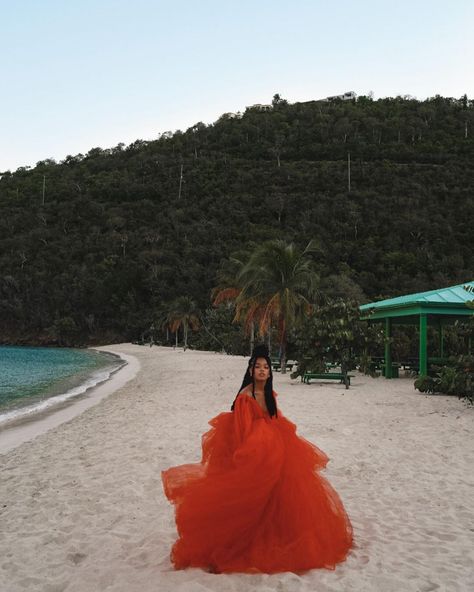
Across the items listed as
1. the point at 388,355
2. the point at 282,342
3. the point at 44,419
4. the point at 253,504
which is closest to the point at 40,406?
the point at 44,419

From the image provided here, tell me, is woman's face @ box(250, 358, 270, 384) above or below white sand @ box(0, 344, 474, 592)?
above

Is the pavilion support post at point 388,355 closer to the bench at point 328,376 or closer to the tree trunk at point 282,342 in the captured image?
the bench at point 328,376

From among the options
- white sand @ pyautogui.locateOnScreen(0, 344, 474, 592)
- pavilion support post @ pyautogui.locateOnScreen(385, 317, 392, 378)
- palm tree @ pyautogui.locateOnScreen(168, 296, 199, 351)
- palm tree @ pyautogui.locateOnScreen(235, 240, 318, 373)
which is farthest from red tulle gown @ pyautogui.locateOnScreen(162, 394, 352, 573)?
palm tree @ pyautogui.locateOnScreen(168, 296, 199, 351)

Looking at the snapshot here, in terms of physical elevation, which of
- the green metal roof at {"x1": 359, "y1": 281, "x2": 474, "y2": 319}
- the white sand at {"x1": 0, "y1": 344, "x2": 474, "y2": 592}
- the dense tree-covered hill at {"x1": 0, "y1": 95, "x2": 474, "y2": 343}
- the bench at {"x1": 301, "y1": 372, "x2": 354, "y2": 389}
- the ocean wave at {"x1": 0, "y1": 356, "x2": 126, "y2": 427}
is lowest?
the ocean wave at {"x1": 0, "y1": 356, "x2": 126, "y2": 427}

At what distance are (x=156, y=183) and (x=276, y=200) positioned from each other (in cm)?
2514

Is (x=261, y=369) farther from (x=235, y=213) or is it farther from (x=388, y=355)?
(x=235, y=213)

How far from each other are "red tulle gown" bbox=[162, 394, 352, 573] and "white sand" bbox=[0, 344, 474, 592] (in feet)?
0.37

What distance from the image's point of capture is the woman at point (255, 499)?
Answer: 316 centimetres

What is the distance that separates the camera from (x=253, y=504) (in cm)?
316

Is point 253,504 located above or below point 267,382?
below

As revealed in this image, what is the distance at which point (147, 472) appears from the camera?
5883 millimetres

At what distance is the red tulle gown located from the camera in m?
3.15

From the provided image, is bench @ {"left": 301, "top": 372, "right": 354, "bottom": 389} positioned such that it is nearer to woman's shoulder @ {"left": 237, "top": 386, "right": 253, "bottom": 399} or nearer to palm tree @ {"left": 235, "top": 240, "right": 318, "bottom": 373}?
palm tree @ {"left": 235, "top": 240, "right": 318, "bottom": 373}

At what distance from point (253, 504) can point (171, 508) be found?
1765 millimetres
